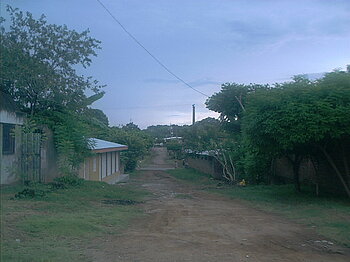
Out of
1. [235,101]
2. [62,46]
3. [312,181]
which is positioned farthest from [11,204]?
[235,101]

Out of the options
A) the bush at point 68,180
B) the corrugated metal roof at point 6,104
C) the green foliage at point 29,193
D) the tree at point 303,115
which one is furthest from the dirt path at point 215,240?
the corrugated metal roof at point 6,104

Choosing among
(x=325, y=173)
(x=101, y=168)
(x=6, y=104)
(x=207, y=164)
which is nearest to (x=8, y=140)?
(x=6, y=104)

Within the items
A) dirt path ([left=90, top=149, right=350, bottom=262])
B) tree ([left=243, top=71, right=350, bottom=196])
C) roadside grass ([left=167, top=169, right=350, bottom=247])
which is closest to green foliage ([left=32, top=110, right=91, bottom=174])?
dirt path ([left=90, top=149, right=350, bottom=262])

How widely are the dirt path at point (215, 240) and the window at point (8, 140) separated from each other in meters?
7.04

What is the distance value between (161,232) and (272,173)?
19044 millimetres

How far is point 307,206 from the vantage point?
717 inches

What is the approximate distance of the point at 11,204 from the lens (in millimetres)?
14555

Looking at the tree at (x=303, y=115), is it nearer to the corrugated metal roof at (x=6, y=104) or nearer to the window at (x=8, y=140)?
the window at (x=8, y=140)

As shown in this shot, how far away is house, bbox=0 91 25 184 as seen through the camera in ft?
61.6

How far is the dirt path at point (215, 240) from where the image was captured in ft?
30.5

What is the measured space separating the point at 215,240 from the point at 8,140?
12347 mm

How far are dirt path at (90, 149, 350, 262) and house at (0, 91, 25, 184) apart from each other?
637 cm

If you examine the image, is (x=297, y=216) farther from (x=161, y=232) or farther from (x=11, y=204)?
(x=11, y=204)

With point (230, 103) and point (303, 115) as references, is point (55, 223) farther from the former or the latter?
point (230, 103)
